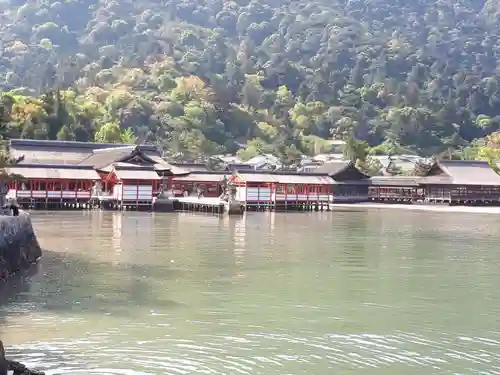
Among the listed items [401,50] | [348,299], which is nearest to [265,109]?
[401,50]

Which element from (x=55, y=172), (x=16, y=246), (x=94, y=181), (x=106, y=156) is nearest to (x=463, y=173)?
(x=106, y=156)

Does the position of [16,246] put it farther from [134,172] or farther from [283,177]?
[283,177]

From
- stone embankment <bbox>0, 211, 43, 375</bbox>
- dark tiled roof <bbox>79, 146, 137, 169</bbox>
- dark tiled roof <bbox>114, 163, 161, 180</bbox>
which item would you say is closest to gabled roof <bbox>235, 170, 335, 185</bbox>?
dark tiled roof <bbox>114, 163, 161, 180</bbox>

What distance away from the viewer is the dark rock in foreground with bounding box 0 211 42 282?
18906 mm

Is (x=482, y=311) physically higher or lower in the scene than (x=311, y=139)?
lower

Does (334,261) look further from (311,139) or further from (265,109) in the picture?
(265,109)

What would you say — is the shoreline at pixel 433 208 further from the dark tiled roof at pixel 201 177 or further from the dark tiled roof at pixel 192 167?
the dark tiled roof at pixel 192 167

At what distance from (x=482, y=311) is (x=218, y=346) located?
256 inches

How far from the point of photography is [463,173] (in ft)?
233

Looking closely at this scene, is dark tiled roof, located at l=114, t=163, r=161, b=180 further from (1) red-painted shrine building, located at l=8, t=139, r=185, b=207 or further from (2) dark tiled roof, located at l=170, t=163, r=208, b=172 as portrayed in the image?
(2) dark tiled roof, located at l=170, t=163, r=208, b=172

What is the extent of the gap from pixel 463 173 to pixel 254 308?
58190 mm

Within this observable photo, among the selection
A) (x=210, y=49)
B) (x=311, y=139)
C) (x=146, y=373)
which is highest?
(x=210, y=49)

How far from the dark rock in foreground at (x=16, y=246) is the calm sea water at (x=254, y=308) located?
0.57 metres

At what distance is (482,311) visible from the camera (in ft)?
54.1
